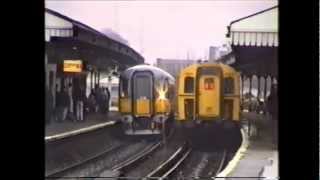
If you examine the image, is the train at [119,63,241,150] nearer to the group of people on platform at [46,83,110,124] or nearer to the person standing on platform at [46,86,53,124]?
the group of people on platform at [46,83,110,124]

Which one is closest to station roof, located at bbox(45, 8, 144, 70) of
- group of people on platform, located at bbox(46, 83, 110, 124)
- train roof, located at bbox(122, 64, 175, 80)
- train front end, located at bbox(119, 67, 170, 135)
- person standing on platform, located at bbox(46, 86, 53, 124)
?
train roof, located at bbox(122, 64, 175, 80)

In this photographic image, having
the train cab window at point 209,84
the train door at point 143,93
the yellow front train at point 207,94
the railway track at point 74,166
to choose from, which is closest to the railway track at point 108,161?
the railway track at point 74,166

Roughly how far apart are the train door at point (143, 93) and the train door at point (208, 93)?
399 millimetres

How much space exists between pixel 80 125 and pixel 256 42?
1525 mm

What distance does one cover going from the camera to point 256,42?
400 cm

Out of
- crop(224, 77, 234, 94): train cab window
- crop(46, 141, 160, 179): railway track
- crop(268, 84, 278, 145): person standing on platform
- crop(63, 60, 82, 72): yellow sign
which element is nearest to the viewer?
crop(268, 84, 278, 145): person standing on platform

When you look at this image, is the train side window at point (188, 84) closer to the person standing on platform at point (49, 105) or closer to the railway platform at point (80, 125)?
the railway platform at point (80, 125)

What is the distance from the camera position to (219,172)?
3.88 metres

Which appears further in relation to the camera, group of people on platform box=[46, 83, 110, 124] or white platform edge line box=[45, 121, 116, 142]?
group of people on platform box=[46, 83, 110, 124]

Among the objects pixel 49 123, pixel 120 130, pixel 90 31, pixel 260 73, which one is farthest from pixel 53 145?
pixel 260 73

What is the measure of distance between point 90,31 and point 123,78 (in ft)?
1.50

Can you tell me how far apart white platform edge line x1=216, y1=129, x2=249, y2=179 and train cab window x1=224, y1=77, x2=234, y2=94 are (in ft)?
1.07

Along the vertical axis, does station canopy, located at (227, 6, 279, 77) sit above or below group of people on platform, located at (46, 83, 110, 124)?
above

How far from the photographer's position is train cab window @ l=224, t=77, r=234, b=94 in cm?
409
